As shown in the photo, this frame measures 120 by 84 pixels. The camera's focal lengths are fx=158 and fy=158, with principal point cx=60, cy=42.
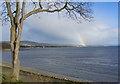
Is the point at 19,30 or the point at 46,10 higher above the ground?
the point at 46,10

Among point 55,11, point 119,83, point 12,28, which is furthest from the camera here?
point 119,83

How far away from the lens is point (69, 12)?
359 inches

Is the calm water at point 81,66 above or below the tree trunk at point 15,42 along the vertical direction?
below

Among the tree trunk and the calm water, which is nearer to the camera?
the tree trunk

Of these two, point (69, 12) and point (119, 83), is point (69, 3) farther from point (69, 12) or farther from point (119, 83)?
point (119, 83)

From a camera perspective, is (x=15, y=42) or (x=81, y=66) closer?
(x=15, y=42)

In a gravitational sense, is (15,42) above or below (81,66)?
above

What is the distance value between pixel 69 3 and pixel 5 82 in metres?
5.16

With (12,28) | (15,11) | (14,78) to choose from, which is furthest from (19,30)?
(14,78)

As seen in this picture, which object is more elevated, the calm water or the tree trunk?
the tree trunk

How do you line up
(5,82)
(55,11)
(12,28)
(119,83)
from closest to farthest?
(5,82) < (12,28) < (55,11) < (119,83)

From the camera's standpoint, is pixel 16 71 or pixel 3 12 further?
pixel 3 12

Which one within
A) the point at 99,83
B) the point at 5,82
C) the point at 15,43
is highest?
the point at 15,43

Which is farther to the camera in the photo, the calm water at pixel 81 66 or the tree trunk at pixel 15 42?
the calm water at pixel 81 66
